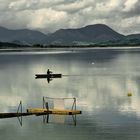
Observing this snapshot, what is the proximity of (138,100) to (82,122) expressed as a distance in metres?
22.3

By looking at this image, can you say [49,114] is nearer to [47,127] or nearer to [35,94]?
[47,127]

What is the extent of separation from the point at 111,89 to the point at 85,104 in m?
23.2

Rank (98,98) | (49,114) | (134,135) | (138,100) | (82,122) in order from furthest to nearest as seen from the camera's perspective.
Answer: (98,98) → (138,100) → (49,114) → (82,122) → (134,135)

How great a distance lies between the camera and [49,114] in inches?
2345

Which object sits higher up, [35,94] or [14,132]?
[35,94]

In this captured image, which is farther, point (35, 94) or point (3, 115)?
point (35, 94)

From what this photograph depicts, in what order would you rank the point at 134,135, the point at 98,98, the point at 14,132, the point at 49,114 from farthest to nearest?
the point at 98,98 → the point at 49,114 → the point at 14,132 → the point at 134,135

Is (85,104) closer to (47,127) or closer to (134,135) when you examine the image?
(47,127)

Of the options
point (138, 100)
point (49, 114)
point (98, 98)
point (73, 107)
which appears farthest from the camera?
point (98, 98)

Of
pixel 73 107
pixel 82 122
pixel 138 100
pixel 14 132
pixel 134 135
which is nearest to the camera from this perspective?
pixel 134 135

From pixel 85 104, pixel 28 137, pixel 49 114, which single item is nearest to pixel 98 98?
pixel 85 104

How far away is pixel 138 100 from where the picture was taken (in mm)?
74625

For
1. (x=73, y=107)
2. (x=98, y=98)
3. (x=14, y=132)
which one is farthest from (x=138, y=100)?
(x=14, y=132)

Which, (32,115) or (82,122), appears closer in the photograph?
(82,122)
